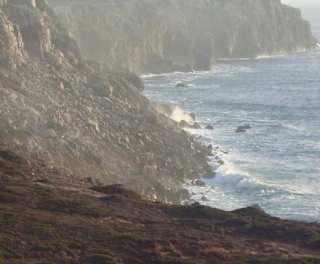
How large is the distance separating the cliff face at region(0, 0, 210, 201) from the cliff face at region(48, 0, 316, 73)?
40.9m

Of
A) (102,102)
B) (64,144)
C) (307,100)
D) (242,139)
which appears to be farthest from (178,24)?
(64,144)

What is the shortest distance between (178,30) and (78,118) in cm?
8515

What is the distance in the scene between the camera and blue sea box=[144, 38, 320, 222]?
58469mm

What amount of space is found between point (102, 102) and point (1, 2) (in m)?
13.8

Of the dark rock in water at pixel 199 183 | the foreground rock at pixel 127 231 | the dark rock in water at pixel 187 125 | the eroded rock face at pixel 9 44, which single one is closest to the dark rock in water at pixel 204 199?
the dark rock in water at pixel 199 183

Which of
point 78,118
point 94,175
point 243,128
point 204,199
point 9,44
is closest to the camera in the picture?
point 94,175

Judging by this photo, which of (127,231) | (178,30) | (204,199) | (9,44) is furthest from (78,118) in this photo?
(178,30)

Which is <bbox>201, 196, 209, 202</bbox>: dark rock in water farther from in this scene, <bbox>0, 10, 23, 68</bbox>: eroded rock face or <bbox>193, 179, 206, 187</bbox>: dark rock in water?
<bbox>0, 10, 23, 68</bbox>: eroded rock face

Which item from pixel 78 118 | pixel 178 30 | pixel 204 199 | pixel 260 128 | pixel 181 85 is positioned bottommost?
pixel 204 199

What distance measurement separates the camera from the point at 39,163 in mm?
47000

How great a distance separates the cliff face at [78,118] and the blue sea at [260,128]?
11.2 feet

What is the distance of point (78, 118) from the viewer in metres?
60.9

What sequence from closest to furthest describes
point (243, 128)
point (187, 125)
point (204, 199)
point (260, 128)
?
1. point (204, 199)
2. point (187, 125)
3. point (243, 128)
4. point (260, 128)

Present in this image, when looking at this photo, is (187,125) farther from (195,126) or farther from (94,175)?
(94,175)
